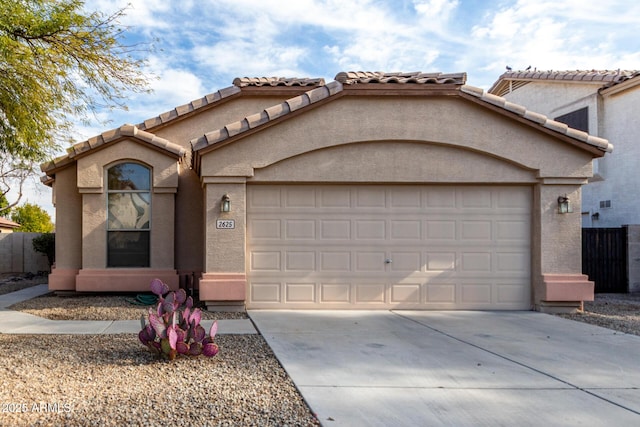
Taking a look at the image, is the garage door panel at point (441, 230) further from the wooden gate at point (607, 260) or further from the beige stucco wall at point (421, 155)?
the wooden gate at point (607, 260)

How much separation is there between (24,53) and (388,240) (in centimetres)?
695

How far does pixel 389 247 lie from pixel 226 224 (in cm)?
331

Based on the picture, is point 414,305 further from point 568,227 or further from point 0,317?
point 0,317

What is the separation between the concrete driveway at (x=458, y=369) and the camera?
440 cm

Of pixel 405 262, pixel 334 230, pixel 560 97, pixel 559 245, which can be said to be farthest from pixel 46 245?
pixel 560 97

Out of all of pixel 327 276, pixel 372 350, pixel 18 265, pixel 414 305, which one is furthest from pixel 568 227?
pixel 18 265

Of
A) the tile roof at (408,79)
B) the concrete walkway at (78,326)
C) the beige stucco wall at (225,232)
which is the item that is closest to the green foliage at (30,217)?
the concrete walkway at (78,326)

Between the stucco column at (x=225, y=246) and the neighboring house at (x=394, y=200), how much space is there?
20mm

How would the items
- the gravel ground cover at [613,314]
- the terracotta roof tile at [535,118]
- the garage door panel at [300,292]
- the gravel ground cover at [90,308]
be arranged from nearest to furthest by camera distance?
the gravel ground cover at [613,314], the gravel ground cover at [90,308], the terracotta roof tile at [535,118], the garage door panel at [300,292]

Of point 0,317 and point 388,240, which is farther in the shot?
point 388,240

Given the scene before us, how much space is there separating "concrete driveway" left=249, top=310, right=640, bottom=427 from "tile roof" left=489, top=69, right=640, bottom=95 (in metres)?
10.5

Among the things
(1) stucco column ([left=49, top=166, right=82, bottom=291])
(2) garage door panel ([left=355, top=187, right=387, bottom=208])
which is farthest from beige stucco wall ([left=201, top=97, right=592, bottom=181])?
(1) stucco column ([left=49, top=166, right=82, bottom=291])

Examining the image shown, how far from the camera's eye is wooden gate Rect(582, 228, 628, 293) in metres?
13.4

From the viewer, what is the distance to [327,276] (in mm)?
9812
